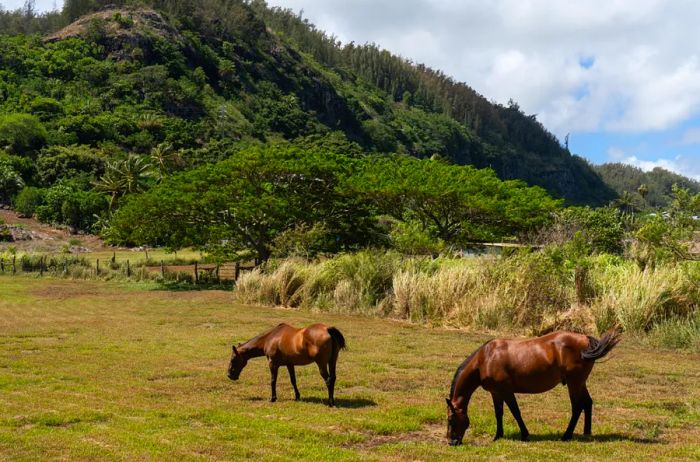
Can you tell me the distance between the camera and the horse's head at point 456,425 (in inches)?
275

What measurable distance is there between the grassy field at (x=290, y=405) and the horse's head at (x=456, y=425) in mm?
200

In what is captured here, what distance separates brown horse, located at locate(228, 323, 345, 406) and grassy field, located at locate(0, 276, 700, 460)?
16.2 inches

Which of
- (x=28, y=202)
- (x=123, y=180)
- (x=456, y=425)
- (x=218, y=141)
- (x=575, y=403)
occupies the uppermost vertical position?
(x=218, y=141)

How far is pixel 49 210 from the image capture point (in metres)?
76.0

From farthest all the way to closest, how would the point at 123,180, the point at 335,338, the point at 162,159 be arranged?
the point at 162,159, the point at 123,180, the point at 335,338

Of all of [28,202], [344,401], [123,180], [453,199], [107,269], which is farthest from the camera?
[28,202]

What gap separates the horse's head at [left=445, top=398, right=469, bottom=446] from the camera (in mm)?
6973

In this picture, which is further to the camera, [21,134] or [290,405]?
[21,134]

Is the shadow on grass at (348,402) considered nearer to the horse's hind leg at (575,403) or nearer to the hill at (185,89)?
the horse's hind leg at (575,403)

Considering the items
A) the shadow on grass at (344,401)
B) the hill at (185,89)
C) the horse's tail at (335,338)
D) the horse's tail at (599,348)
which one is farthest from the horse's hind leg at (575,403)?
the hill at (185,89)

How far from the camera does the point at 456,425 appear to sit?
698 cm

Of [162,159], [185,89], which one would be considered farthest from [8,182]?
[185,89]

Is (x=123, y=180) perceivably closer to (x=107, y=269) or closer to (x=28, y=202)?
(x=28, y=202)

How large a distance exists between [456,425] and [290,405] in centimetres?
294
